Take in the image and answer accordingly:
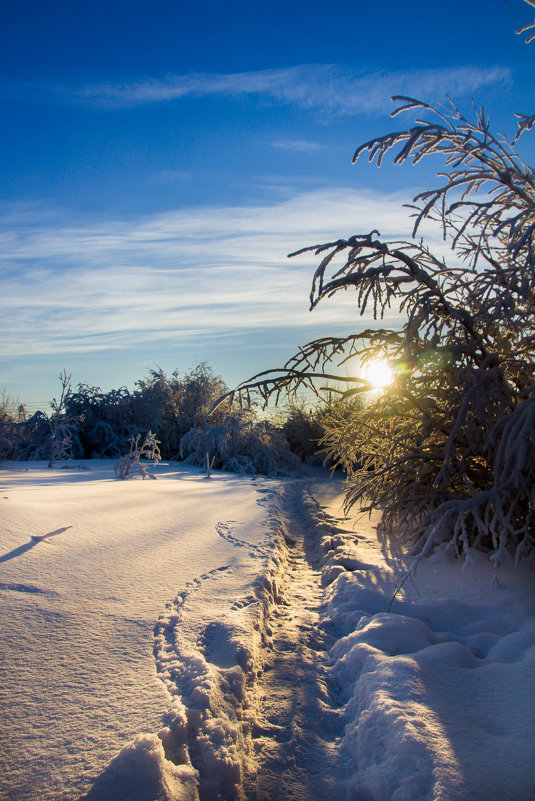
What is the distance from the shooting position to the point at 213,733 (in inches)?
82.4

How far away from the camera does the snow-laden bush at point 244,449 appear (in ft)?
56.0

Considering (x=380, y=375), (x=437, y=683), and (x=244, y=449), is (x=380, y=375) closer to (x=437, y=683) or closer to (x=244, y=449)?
(x=437, y=683)

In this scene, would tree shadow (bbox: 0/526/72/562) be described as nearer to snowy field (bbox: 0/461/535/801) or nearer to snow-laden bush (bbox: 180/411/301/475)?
snowy field (bbox: 0/461/535/801)

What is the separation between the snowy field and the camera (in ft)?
5.94

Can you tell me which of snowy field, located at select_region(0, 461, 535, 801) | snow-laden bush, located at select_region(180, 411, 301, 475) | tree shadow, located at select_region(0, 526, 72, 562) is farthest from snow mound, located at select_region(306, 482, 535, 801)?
snow-laden bush, located at select_region(180, 411, 301, 475)

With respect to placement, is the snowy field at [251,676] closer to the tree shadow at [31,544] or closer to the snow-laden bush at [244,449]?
the tree shadow at [31,544]

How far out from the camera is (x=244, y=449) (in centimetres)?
1834

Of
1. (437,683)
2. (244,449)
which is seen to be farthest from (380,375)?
(244,449)

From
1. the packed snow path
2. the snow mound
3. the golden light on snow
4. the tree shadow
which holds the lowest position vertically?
the packed snow path

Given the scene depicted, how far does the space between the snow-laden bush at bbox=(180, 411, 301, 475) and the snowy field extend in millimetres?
12460

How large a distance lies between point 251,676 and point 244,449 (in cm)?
1570

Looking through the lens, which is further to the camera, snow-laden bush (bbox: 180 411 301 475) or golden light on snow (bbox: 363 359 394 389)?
snow-laden bush (bbox: 180 411 301 475)

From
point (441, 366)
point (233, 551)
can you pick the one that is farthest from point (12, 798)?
point (441, 366)

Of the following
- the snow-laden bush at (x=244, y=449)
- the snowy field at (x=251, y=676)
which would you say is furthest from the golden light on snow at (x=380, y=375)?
the snow-laden bush at (x=244, y=449)
